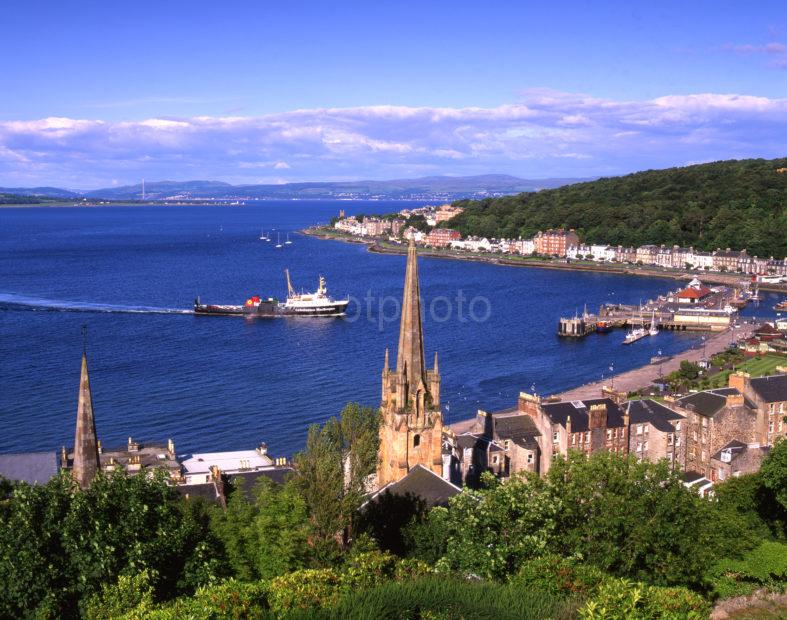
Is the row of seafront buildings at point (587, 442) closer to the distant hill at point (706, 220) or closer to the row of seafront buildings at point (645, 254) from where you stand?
the row of seafront buildings at point (645, 254)

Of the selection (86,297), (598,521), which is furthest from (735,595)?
(86,297)

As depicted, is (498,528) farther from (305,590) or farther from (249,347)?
(249,347)

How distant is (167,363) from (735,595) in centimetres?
5669

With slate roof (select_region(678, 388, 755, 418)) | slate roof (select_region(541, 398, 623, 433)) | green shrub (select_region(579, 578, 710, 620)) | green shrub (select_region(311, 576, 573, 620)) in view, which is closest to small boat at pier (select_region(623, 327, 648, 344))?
slate roof (select_region(678, 388, 755, 418))

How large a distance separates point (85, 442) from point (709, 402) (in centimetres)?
3127

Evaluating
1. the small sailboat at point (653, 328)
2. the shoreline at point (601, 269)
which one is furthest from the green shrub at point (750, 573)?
the shoreline at point (601, 269)

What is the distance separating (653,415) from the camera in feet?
139

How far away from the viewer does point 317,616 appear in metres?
16.0

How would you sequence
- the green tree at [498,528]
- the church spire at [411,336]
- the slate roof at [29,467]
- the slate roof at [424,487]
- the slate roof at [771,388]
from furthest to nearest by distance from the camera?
the slate roof at [771,388] → the slate roof at [29,467] → the church spire at [411,336] → the slate roof at [424,487] → the green tree at [498,528]

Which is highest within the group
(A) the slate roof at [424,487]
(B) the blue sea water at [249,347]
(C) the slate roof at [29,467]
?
(A) the slate roof at [424,487]

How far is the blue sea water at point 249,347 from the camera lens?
55031 mm

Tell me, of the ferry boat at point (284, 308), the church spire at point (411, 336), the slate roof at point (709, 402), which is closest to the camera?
the church spire at point (411, 336)

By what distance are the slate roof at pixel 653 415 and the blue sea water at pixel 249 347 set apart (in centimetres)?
1594

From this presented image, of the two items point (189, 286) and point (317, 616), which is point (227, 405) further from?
point (189, 286)
